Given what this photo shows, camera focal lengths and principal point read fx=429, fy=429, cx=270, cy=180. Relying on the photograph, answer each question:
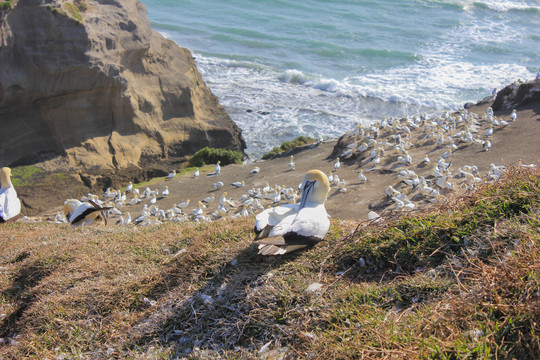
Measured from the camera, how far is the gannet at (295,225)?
176 inches

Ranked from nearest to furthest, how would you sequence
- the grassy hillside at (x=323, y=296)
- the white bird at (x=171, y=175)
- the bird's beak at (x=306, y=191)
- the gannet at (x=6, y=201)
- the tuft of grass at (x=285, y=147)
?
the grassy hillside at (x=323, y=296)
the bird's beak at (x=306, y=191)
the gannet at (x=6, y=201)
the white bird at (x=171, y=175)
the tuft of grass at (x=285, y=147)

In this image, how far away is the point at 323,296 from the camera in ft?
13.2

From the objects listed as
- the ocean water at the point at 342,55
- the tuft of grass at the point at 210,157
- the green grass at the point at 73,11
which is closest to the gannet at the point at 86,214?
the green grass at the point at 73,11

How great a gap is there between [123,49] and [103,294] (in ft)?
44.9

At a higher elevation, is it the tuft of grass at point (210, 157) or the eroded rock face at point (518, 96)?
the eroded rock face at point (518, 96)

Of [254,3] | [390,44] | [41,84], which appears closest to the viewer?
[41,84]

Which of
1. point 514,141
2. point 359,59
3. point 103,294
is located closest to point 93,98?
point 103,294

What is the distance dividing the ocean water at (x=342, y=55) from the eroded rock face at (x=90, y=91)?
5.59 meters

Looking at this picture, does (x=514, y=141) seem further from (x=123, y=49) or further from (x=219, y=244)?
(x=123, y=49)

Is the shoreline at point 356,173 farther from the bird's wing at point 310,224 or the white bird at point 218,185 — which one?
the bird's wing at point 310,224

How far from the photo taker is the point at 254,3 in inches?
1854

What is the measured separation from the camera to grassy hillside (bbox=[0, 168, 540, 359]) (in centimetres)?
317

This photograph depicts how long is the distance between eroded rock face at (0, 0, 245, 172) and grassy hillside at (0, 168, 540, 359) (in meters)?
10.7

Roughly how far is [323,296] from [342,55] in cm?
3469
